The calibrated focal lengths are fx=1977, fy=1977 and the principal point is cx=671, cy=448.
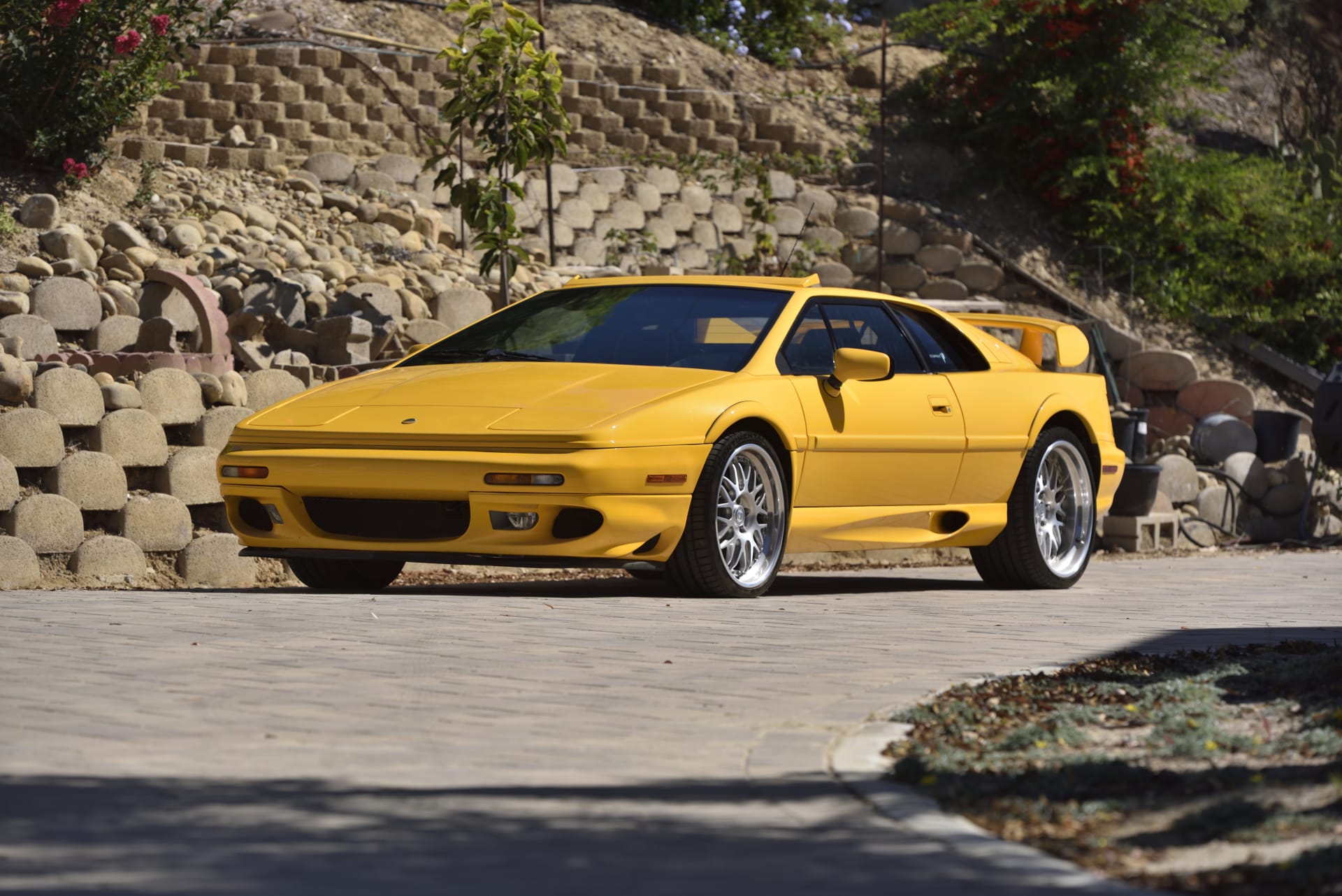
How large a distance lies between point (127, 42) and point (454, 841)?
532 inches

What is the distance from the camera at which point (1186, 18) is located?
945 inches

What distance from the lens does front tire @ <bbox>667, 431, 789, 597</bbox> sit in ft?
25.6

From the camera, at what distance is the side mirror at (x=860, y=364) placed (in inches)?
329

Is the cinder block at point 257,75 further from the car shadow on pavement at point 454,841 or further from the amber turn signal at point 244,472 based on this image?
the car shadow on pavement at point 454,841

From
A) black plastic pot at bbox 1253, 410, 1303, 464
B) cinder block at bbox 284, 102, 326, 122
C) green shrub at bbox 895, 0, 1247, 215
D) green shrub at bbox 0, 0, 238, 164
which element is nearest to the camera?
green shrub at bbox 0, 0, 238, 164

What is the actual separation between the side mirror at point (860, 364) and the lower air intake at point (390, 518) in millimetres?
1788

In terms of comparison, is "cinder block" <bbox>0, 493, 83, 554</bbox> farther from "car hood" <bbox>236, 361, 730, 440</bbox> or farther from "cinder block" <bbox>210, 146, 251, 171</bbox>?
"cinder block" <bbox>210, 146, 251, 171</bbox>

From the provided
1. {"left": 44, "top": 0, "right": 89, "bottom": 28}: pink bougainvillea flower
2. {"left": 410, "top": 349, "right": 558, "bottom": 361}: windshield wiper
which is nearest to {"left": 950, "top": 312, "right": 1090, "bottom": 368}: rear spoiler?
{"left": 410, "top": 349, "right": 558, "bottom": 361}: windshield wiper

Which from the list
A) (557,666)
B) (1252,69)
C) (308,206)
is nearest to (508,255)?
(308,206)

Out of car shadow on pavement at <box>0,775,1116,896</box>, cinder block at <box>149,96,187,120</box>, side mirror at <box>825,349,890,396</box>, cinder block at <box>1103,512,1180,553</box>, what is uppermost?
cinder block at <box>149,96,187,120</box>

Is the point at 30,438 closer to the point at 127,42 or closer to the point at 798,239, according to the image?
the point at 798,239

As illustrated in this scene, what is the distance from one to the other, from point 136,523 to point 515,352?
2.24 metres

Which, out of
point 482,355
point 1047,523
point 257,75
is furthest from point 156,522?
point 257,75

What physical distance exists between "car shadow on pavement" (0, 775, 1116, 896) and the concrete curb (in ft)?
0.11
